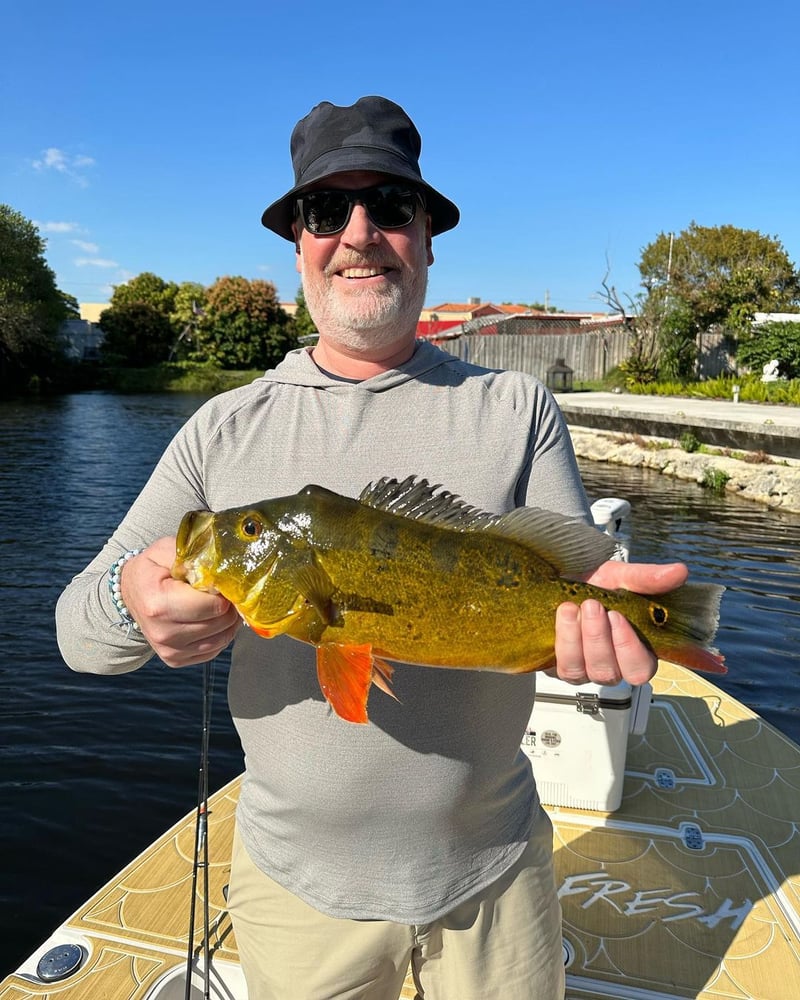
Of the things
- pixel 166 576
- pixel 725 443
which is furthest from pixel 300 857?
pixel 725 443

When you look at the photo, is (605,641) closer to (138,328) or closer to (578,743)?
(578,743)

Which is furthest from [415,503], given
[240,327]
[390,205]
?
[240,327]

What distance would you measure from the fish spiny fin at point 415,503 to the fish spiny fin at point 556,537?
0.07m

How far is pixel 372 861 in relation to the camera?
225 centimetres

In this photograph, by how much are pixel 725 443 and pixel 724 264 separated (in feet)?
147

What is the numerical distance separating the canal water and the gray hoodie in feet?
15.3

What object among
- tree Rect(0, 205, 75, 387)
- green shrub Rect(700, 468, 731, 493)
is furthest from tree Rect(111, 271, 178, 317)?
green shrub Rect(700, 468, 731, 493)

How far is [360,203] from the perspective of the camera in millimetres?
2520

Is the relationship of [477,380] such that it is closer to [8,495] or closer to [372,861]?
[372,861]

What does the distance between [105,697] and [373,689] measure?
8.13 meters

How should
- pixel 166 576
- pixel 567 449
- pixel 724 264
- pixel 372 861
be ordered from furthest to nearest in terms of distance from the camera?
1. pixel 724 264
2. pixel 567 449
3. pixel 372 861
4. pixel 166 576

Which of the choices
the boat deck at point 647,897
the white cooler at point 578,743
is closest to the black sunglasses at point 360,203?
the white cooler at point 578,743

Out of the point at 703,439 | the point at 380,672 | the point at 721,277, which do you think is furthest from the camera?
the point at 721,277

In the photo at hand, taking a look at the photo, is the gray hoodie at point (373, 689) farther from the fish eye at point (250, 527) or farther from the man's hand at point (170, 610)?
the fish eye at point (250, 527)
